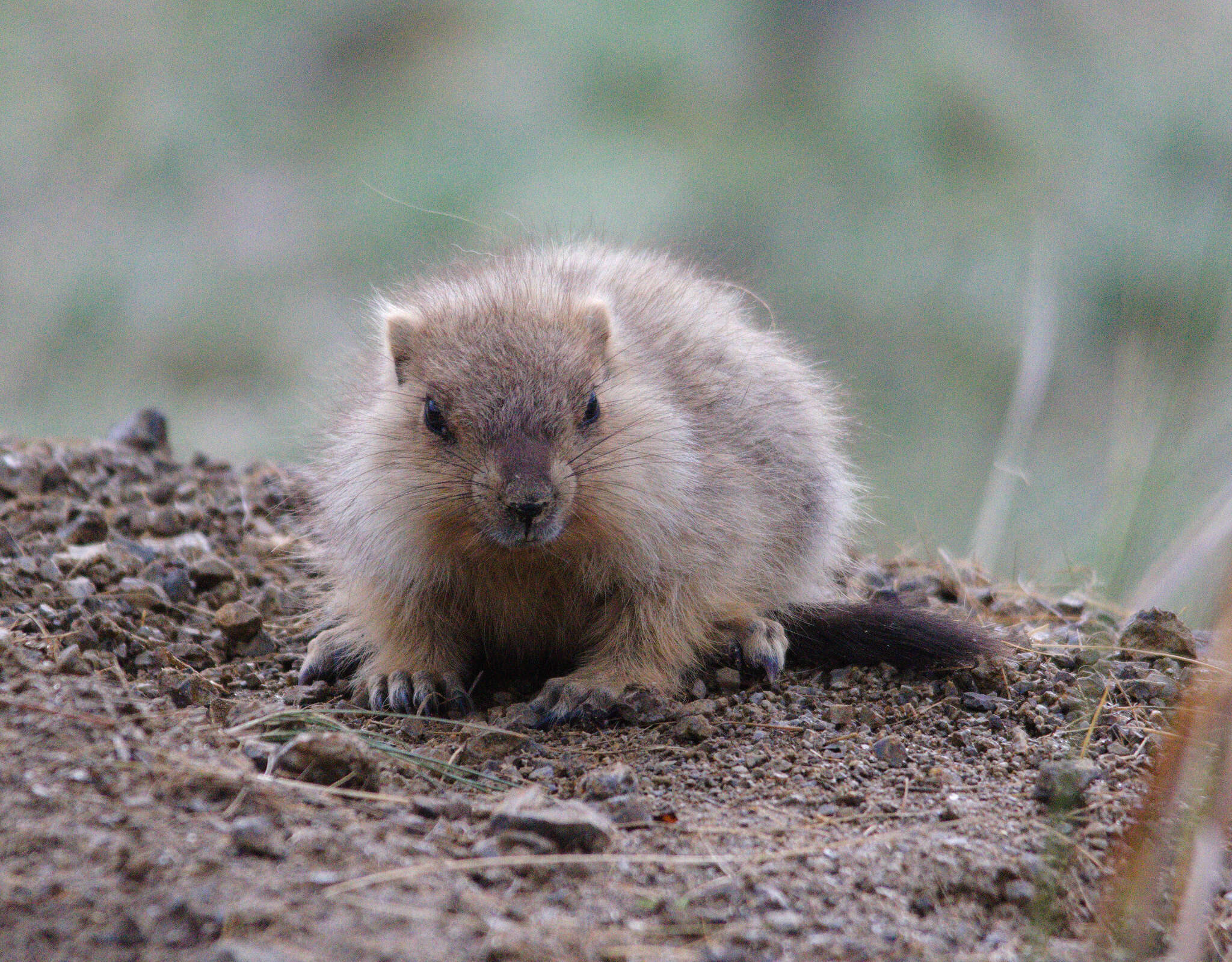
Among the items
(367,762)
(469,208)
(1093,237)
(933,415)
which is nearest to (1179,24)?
(1093,237)

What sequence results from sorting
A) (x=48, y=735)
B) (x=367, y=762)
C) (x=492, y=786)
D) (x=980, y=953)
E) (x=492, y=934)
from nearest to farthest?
(x=492, y=934) → (x=980, y=953) → (x=48, y=735) → (x=367, y=762) → (x=492, y=786)

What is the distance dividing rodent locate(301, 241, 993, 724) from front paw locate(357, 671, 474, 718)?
0.4 inches

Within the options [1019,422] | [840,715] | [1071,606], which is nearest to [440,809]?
[840,715]

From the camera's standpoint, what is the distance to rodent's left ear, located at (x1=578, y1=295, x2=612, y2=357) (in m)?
4.77

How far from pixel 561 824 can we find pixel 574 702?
127 cm

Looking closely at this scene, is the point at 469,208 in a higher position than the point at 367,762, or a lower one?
higher

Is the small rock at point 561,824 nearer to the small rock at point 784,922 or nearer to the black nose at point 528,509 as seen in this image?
the small rock at point 784,922

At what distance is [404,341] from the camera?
4.87m

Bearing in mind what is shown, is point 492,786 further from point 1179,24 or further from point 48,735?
point 1179,24

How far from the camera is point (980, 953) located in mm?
3025

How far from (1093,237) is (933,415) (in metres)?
1.80

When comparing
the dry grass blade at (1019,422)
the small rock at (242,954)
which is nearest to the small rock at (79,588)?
the small rock at (242,954)

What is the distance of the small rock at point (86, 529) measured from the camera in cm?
562

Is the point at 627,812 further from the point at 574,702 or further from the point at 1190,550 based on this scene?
the point at 1190,550
